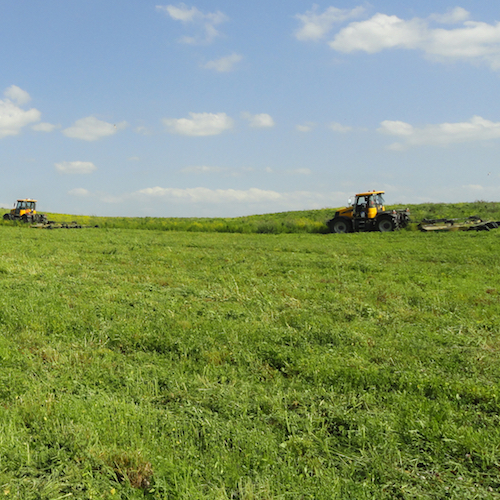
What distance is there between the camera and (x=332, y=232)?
27.9 metres

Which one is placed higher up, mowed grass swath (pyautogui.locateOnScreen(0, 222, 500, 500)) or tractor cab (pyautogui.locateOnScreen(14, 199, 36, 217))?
tractor cab (pyautogui.locateOnScreen(14, 199, 36, 217))

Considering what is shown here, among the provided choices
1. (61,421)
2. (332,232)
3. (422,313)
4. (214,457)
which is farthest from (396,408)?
(332,232)

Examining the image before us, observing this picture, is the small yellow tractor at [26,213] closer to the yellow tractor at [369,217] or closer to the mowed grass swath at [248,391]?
the yellow tractor at [369,217]

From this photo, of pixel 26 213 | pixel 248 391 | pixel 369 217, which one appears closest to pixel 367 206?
pixel 369 217

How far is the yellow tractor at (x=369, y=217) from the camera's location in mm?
25703

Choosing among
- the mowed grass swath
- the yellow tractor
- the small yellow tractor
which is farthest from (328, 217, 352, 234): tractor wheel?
the small yellow tractor

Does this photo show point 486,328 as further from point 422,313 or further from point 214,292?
point 214,292

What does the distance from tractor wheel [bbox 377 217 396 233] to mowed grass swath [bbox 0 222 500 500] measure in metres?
16.3

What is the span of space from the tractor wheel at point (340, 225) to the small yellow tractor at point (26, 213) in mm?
24889

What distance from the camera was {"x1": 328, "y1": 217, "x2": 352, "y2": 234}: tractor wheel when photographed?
1065 inches

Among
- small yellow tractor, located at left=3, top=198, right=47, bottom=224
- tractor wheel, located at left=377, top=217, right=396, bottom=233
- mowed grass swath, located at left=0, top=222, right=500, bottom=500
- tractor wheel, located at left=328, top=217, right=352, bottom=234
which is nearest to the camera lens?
mowed grass swath, located at left=0, top=222, right=500, bottom=500

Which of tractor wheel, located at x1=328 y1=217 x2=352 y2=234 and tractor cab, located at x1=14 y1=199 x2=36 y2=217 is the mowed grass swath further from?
tractor cab, located at x1=14 y1=199 x2=36 y2=217

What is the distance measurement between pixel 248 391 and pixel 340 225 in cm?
2356

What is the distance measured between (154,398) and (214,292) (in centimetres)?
464
